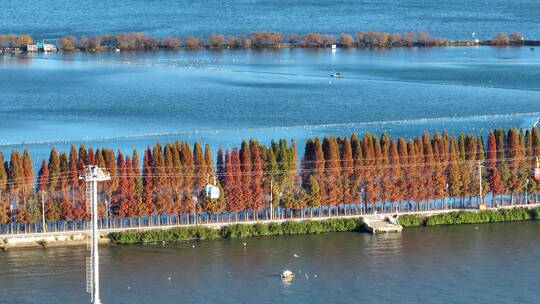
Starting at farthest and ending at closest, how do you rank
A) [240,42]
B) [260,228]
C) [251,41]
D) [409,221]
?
[251,41] < [240,42] < [409,221] < [260,228]

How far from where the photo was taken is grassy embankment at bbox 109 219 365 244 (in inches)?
1158

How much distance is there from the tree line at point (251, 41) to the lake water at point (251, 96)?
3.32 meters

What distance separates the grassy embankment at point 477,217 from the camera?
102ft

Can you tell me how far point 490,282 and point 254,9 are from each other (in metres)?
77.6

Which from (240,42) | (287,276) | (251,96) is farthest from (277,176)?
(240,42)

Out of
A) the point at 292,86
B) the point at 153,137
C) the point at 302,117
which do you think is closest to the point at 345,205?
the point at 153,137

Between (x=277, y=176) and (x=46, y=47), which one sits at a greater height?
(x=46, y=47)

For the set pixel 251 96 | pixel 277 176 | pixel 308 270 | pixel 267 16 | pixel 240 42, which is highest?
pixel 267 16

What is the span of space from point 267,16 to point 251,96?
45.1 meters

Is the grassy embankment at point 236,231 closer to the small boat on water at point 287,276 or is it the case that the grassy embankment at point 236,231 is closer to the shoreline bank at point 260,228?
the shoreline bank at point 260,228

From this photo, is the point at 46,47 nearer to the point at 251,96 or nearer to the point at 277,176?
the point at 251,96

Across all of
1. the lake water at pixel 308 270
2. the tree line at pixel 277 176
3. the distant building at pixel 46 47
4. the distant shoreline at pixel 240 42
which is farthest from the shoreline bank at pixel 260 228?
the distant building at pixel 46 47

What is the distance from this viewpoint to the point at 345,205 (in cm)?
3175

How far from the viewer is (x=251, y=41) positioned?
79188 mm
